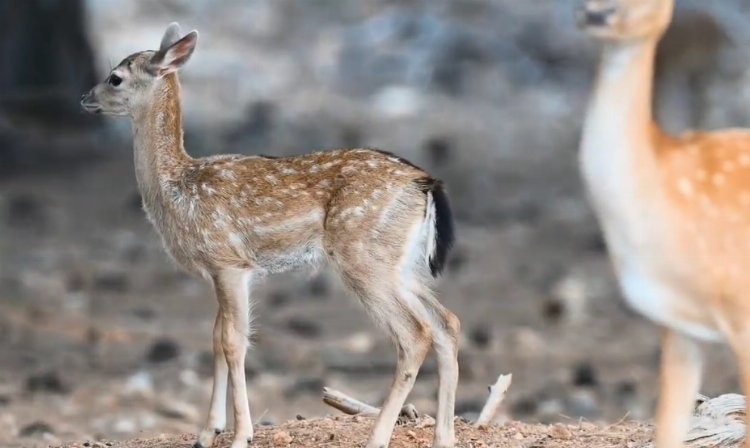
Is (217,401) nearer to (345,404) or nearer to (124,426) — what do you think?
(345,404)

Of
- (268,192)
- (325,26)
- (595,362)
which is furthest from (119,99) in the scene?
(325,26)

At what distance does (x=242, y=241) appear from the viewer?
6.86 metres

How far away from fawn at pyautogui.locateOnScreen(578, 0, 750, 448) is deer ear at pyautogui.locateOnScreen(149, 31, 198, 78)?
99.9 inches

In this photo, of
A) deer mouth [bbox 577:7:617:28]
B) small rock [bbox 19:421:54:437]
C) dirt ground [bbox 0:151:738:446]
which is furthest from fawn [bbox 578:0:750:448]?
small rock [bbox 19:421:54:437]

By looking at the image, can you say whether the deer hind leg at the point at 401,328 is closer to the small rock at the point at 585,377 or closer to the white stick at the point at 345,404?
the white stick at the point at 345,404

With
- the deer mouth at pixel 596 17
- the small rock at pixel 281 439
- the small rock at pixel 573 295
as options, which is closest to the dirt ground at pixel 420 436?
the small rock at pixel 281 439

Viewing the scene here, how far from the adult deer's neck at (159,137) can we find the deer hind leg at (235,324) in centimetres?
64

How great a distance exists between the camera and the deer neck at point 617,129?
5176mm

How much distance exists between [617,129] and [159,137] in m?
2.70

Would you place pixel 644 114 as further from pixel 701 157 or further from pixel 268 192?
pixel 268 192

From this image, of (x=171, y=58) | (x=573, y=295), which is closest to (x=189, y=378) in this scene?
(x=573, y=295)

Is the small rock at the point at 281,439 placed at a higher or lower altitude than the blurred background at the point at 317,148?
higher

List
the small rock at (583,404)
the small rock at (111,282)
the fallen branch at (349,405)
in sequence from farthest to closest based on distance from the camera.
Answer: the small rock at (111,282)
the small rock at (583,404)
the fallen branch at (349,405)

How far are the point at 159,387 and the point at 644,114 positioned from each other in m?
6.47
